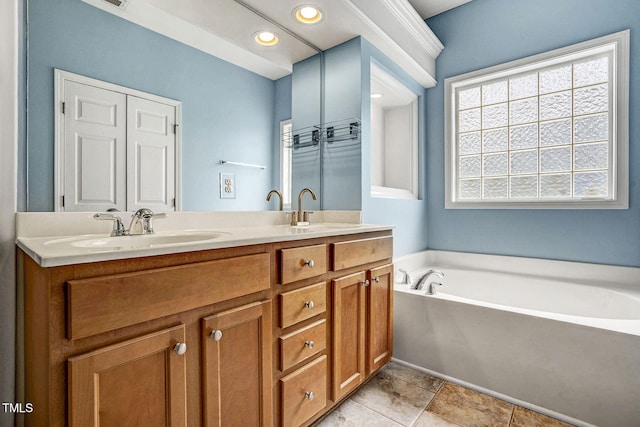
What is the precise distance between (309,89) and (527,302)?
2.16 meters

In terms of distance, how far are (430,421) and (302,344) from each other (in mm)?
776

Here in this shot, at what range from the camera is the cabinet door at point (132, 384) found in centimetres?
72

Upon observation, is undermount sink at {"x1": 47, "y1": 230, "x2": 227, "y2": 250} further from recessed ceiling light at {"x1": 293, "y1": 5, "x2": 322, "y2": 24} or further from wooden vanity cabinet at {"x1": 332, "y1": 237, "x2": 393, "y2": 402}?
recessed ceiling light at {"x1": 293, "y1": 5, "x2": 322, "y2": 24}

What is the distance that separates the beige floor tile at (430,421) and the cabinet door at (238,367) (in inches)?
30.3

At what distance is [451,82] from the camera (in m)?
2.73

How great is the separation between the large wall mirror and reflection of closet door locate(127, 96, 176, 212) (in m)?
0.05

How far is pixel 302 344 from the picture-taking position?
4.23ft

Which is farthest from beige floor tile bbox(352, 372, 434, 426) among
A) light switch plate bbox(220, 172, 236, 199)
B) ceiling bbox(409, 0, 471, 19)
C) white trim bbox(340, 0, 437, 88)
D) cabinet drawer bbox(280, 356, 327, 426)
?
ceiling bbox(409, 0, 471, 19)

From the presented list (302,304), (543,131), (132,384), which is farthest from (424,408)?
(543,131)

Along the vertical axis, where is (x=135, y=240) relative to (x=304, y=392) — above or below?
above

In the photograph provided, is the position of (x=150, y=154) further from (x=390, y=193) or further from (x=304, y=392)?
(x=390, y=193)

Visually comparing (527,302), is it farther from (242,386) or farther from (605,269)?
(242,386)

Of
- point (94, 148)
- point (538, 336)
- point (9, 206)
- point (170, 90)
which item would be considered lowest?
point (538, 336)

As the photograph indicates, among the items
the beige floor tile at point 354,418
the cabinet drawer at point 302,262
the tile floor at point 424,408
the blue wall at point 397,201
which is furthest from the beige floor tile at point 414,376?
the cabinet drawer at point 302,262
